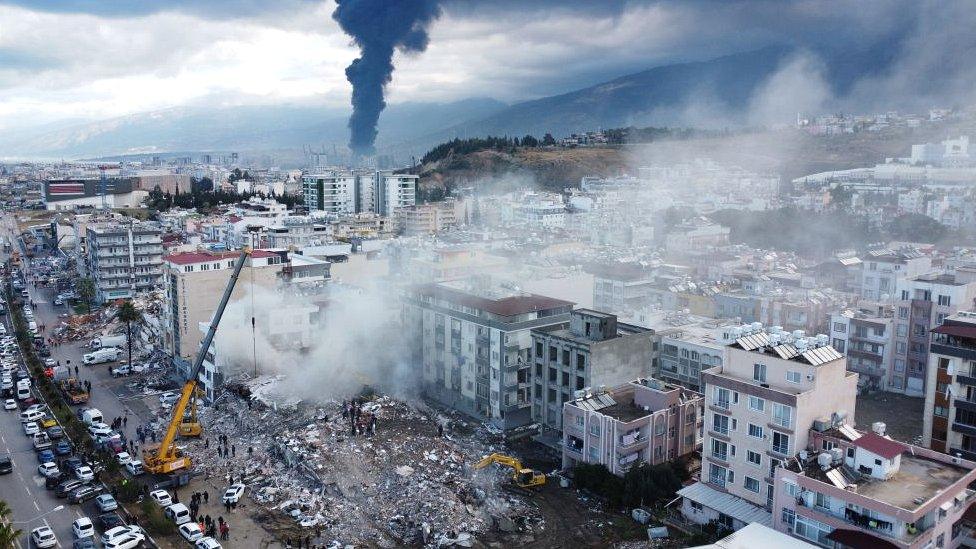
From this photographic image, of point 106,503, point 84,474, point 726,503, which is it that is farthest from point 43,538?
point 726,503

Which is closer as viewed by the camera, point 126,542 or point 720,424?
point 126,542

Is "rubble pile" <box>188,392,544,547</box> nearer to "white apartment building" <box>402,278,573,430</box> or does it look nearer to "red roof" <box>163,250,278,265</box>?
"white apartment building" <box>402,278,573,430</box>

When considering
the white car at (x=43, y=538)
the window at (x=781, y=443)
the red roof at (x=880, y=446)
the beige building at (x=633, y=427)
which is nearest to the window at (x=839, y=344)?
the beige building at (x=633, y=427)

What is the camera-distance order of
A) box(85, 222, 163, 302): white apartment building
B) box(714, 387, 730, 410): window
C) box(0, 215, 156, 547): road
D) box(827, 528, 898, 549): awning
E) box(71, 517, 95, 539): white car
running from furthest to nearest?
1. box(85, 222, 163, 302): white apartment building
2. box(0, 215, 156, 547): road
3. box(714, 387, 730, 410): window
4. box(71, 517, 95, 539): white car
5. box(827, 528, 898, 549): awning

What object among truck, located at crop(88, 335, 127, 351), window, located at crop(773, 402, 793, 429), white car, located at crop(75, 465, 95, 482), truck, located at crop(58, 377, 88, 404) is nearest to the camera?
window, located at crop(773, 402, 793, 429)

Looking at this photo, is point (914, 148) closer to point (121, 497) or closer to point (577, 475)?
point (577, 475)

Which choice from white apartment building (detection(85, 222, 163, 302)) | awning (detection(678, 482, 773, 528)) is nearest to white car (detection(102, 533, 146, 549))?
awning (detection(678, 482, 773, 528))

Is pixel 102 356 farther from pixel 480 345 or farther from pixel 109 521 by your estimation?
pixel 480 345
